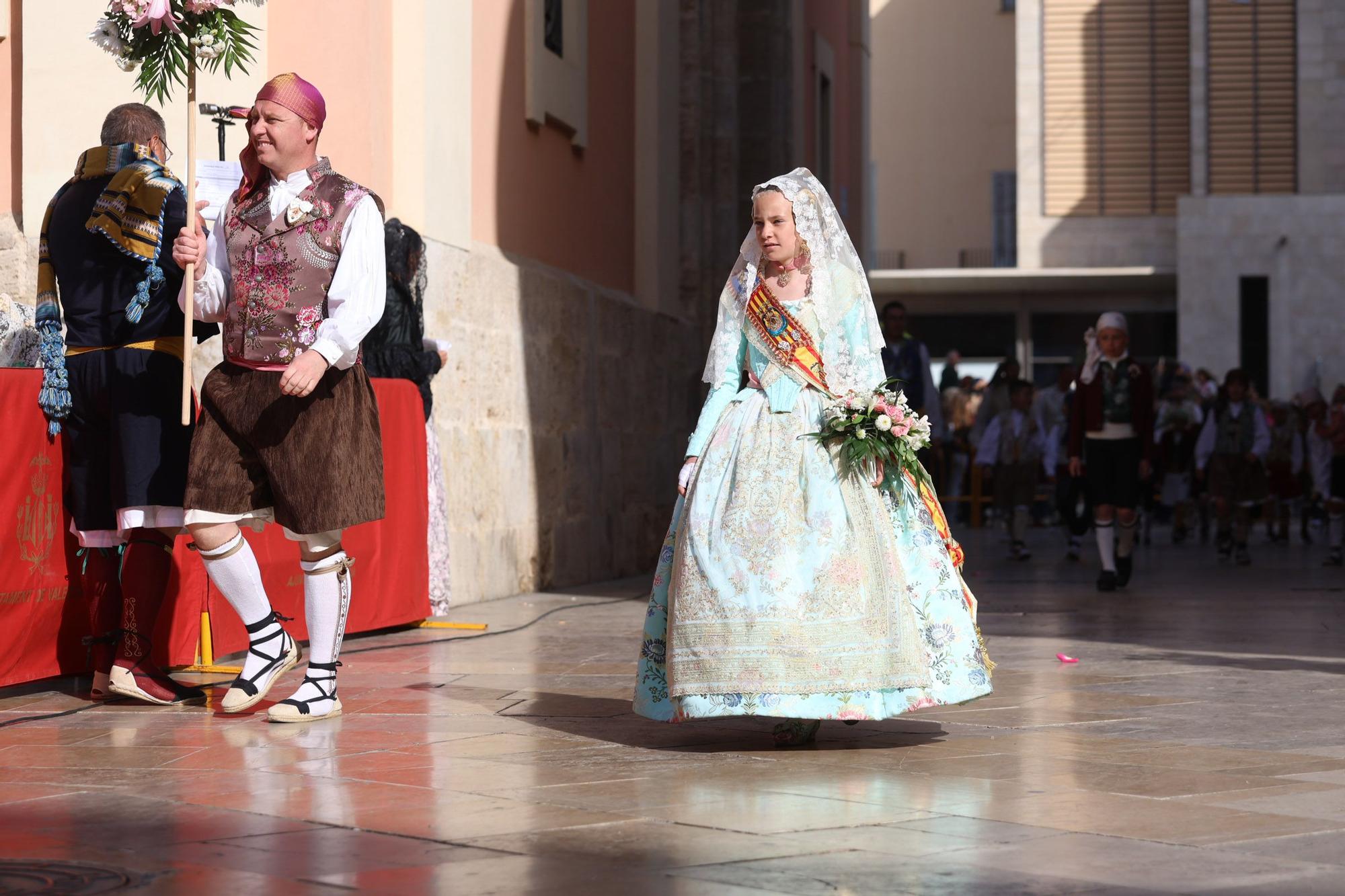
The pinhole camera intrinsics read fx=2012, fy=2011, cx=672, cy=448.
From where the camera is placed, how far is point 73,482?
7219 mm

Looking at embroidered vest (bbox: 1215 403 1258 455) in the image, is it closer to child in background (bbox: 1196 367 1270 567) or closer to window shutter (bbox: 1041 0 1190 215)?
child in background (bbox: 1196 367 1270 567)

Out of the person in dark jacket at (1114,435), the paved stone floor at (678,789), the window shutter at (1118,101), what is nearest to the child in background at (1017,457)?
the person in dark jacket at (1114,435)

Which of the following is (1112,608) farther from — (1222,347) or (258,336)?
(1222,347)

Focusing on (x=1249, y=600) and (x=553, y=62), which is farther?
(x=553, y=62)

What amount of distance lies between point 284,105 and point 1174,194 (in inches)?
1533

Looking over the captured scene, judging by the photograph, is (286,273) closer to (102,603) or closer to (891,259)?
(102,603)

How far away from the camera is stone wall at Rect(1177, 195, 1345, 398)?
3834cm

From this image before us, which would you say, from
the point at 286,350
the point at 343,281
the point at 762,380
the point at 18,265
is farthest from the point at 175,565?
the point at 762,380

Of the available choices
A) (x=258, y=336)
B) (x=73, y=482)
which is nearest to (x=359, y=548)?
(x=73, y=482)

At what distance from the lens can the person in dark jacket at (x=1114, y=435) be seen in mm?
→ 13461

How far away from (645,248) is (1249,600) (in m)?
6.34

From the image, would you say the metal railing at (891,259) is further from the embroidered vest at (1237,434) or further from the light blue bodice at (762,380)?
the light blue bodice at (762,380)

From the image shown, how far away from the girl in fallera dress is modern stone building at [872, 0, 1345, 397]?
33.4m

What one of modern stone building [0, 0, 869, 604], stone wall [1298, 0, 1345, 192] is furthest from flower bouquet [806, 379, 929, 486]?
stone wall [1298, 0, 1345, 192]
